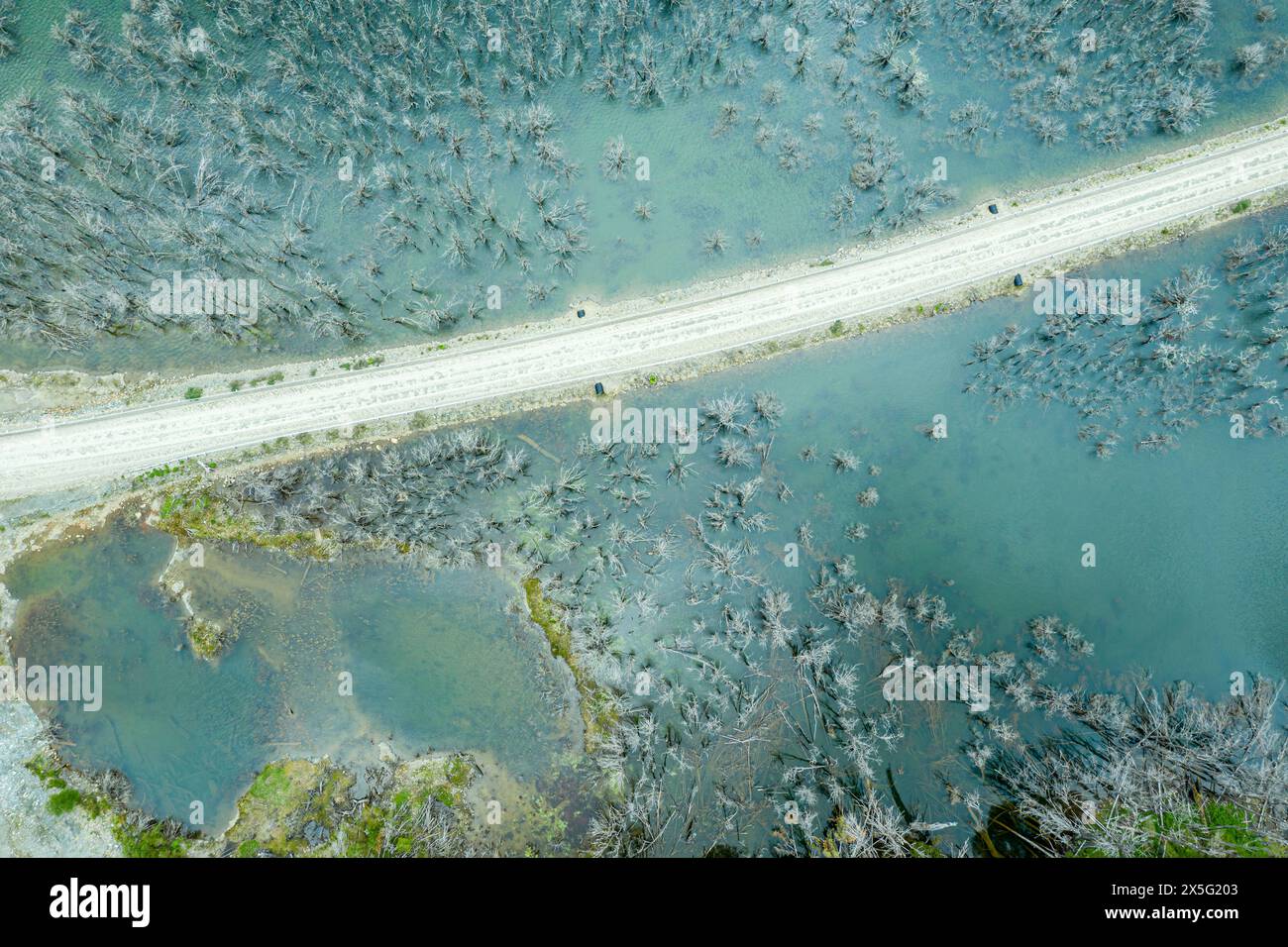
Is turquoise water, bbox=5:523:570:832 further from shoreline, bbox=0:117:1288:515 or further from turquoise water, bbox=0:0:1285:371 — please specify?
turquoise water, bbox=0:0:1285:371

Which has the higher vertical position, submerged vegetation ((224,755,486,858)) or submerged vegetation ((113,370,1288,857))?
submerged vegetation ((113,370,1288,857))

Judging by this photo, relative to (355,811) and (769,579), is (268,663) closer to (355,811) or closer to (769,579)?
(355,811)

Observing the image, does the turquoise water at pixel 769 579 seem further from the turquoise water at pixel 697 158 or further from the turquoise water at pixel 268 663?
the turquoise water at pixel 697 158

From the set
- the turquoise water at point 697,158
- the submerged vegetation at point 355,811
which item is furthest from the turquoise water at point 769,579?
the turquoise water at point 697,158

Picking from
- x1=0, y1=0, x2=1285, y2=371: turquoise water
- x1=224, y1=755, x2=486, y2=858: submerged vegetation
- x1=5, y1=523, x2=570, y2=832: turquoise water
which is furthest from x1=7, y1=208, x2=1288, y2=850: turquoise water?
x1=0, y1=0, x2=1285, y2=371: turquoise water

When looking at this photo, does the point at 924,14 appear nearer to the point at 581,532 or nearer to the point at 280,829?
the point at 581,532
